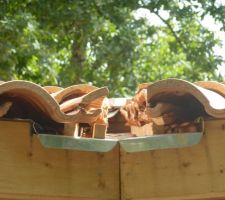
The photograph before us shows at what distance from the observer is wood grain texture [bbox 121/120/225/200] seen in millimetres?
3027

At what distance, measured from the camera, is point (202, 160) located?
9.98ft

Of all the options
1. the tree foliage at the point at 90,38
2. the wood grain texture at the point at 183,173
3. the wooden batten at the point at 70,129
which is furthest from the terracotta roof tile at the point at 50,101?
the tree foliage at the point at 90,38

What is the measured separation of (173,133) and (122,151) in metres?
0.25

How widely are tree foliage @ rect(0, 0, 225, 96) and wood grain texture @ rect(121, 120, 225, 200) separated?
5215 mm

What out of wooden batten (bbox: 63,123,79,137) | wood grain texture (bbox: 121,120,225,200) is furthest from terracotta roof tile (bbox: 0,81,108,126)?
wood grain texture (bbox: 121,120,225,200)

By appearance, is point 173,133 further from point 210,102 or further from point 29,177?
point 29,177

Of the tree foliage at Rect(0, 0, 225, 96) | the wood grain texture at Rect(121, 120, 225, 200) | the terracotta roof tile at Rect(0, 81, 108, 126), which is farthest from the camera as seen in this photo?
the tree foliage at Rect(0, 0, 225, 96)

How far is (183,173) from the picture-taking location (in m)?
3.05

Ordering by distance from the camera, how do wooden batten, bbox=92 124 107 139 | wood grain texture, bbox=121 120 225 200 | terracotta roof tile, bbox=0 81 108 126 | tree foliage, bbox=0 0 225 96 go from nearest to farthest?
terracotta roof tile, bbox=0 81 108 126, wood grain texture, bbox=121 120 225 200, wooden batten, bbox=92 124 107 139, tree foliage, bbox=0 0 225 96

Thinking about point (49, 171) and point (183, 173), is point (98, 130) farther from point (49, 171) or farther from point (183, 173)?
point (183, 173)

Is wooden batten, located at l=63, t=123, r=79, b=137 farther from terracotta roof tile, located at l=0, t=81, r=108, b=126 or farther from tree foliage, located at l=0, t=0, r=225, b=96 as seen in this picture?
tree foliage, located at l=0, t=0, r=225, b=96

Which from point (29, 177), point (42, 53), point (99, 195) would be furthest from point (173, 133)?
point (42, 53)

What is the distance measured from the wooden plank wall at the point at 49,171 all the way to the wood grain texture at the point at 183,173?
0.28 feet

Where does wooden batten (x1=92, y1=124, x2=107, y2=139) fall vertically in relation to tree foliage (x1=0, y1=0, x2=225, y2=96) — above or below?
below
